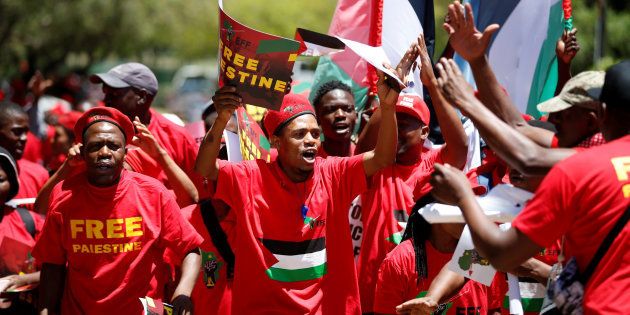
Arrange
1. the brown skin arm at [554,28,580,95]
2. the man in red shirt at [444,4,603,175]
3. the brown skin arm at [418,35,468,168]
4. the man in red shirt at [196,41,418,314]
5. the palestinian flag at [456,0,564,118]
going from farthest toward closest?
the palestinian flag at [456,0,564,118], the brown skin arm at [554,28,580,95], the man in red shirt at [196,41,418,314], the brown skin arm at [418,35,468,168], the man in red shirt at [444,4,603,175]

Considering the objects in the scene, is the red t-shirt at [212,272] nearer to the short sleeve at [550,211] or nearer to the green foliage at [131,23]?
the short sleeve at [550,211]

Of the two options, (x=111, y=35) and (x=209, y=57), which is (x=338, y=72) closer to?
(x=111, y=35)

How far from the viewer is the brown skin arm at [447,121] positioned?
567 cm

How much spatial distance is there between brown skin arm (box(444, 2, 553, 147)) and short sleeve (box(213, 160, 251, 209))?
1810 mm

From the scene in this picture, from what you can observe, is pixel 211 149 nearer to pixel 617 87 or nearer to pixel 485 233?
pixel 485 233

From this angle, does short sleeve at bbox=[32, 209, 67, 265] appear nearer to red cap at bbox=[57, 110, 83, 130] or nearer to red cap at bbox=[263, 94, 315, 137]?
red cap at bbox=[263, 94, 315, 137]

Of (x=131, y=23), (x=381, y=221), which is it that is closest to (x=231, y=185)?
(x=381, y=221)

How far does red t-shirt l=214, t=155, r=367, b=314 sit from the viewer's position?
626cm

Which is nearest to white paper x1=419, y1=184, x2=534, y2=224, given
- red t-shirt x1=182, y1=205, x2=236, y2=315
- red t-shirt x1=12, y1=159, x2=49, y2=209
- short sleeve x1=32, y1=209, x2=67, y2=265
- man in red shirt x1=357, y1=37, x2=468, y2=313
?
man in red shirt x1=357, y1=37, x2=468, y2=313

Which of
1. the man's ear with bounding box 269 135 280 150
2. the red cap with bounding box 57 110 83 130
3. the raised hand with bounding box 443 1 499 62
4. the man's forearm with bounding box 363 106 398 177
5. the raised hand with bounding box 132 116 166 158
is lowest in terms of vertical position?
the red cap with bounding box 57 110 83 130

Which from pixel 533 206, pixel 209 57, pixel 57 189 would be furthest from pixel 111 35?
pixel 533 206

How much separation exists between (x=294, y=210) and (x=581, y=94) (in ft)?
7.15

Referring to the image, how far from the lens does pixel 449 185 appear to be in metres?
4.54

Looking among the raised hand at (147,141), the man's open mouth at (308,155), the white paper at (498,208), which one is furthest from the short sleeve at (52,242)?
the white paper at (498,208)
